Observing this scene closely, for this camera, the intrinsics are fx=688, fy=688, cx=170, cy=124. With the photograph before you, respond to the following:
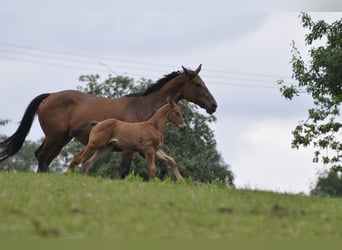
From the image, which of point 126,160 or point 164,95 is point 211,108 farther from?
point 126,160

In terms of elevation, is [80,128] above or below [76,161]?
above

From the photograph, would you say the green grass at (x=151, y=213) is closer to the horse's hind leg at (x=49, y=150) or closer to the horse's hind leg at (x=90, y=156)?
the horse's hind leg at (x=90, y=156)

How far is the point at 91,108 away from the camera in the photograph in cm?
1769

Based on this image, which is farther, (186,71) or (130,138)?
(186,71)

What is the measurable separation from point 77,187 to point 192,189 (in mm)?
2215

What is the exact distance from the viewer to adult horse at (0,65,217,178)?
17078 mm

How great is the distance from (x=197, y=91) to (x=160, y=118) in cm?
226

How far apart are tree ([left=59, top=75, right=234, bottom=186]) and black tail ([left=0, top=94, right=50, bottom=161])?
74.2ft

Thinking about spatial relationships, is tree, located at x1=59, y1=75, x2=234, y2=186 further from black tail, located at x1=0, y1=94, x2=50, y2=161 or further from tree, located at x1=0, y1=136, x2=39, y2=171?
tree, located at x1=0, y1=136, x2=39, y2=171

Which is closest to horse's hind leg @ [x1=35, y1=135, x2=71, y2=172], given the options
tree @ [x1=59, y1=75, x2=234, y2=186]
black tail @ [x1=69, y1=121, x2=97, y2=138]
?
black tail @ [x1=69, y1=121, x2=97, y2=138]

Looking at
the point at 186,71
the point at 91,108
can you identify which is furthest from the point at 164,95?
the point at 91,108

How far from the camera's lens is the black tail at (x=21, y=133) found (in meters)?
18.7

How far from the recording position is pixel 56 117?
1817cm

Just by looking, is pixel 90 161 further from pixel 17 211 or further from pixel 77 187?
pixel 17 211
